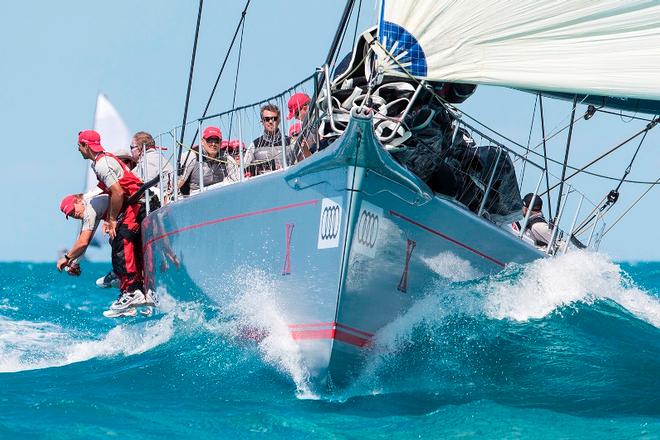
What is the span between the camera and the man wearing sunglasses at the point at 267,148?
291 inches

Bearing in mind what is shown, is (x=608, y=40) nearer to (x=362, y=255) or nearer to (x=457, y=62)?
(x=457, y=62)

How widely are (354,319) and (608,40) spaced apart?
2220mm

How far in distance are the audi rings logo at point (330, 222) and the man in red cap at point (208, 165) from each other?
1966 mm

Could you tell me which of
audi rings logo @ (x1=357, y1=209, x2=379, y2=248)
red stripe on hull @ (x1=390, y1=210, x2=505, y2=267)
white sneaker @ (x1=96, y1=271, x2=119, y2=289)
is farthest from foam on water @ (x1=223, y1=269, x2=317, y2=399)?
white sneaker @ (x1=96, y1=271, x2=119, y2=289)

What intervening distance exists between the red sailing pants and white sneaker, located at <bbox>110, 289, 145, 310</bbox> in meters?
0.17

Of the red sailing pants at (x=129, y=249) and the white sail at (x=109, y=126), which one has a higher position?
the white sail at (x=109, y=126)

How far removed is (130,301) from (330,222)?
12.8ft

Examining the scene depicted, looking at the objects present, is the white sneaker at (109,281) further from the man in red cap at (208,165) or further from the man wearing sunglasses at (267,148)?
the man wearing sunglasses at (267,148)

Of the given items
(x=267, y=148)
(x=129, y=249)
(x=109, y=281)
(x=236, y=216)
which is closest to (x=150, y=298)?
(x=129, y=249)

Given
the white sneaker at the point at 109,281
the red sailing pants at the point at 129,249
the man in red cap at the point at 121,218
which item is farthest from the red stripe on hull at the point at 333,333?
the white sneaker at the point at 109,281

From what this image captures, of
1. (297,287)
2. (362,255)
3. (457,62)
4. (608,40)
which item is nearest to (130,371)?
(297,287)

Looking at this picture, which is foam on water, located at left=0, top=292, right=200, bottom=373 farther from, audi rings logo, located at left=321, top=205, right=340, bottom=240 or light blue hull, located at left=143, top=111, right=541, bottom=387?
audi rings logo, located at left=321, top=205, right=340, bottom=240

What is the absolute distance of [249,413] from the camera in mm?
5879

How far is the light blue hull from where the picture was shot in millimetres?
6035
